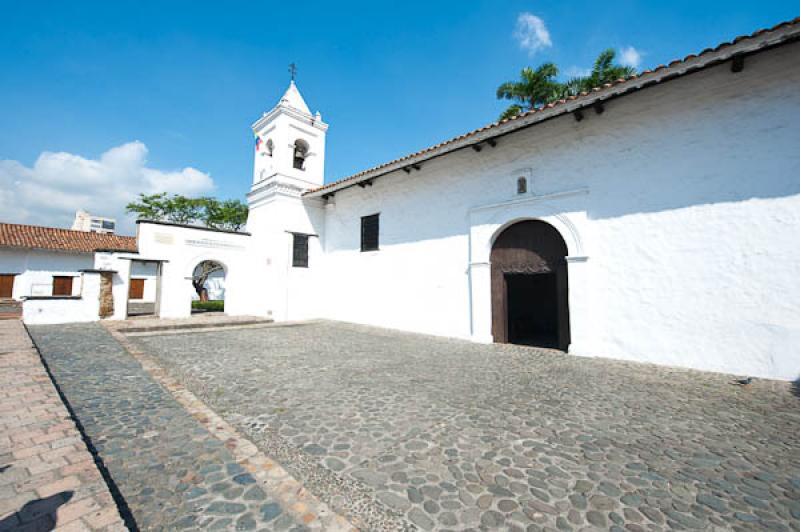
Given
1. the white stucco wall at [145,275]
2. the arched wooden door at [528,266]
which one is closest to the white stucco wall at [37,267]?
the white stucco wall at [145,275]

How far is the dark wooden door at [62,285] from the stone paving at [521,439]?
2072 centimetres

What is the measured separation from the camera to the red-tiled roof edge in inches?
177

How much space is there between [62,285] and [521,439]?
26.5 metres

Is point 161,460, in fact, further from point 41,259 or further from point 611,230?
point 41,259

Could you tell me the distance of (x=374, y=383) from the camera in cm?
460

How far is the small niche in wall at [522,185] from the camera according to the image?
25.0ft

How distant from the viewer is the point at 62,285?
19406 millimetres

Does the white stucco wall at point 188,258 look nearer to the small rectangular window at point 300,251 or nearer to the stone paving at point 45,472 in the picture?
the small rectangular window at point 300,251

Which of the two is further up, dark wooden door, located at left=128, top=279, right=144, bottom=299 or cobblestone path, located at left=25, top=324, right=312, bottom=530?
dark wooden door, located at left=128, top=279, right=144, bottom=299

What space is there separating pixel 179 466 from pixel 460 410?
2.58 m

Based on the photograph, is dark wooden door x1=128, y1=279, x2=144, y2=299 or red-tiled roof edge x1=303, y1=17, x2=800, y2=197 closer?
red-tiled roof edge x1=303, y1=17, x2=800, y2=197

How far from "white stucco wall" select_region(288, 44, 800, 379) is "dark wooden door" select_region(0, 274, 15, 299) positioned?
79.0 feet

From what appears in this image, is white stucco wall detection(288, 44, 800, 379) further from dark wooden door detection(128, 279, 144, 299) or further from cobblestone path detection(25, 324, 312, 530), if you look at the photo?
dark wooden door detection(128, 279, 144, 299)

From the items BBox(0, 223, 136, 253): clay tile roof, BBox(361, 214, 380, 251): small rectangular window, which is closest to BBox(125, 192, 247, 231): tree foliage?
BBox(0, 223, 136, 253): clay tile roof
